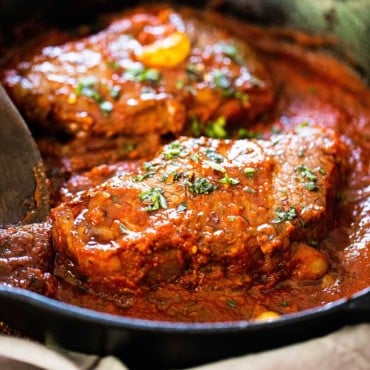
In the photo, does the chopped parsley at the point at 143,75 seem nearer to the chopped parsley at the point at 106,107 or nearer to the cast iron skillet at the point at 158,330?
the chopped parsley at the point at 106,107

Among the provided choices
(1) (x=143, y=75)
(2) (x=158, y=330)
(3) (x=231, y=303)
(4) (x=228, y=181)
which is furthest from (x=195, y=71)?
(2) (x=158, y=330)

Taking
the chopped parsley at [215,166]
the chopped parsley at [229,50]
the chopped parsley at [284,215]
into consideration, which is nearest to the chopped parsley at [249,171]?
the chopped parsley at [215,166]

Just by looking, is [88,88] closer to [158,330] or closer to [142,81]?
[142,81]

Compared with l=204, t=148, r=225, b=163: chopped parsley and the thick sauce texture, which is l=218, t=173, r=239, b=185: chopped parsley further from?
l=204, t=148, r=225, b=163: chopped parsley

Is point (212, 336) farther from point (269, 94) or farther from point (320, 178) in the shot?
point (269, 94)

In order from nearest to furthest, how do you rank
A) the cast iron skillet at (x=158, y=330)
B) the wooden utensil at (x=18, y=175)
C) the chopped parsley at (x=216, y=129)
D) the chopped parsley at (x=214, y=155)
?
the cast iron skillet at (x=158, y=330)
the chopped parsley at (x=214, y=155)
the wooden utensil at (x=18, y=175)
the chopped parsley at (x=216, y=129)

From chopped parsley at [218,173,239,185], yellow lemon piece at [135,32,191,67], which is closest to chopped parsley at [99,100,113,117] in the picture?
yellow lemon piece at [135,32,191,67]

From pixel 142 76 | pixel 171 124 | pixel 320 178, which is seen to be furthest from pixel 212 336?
pixel 142 76
